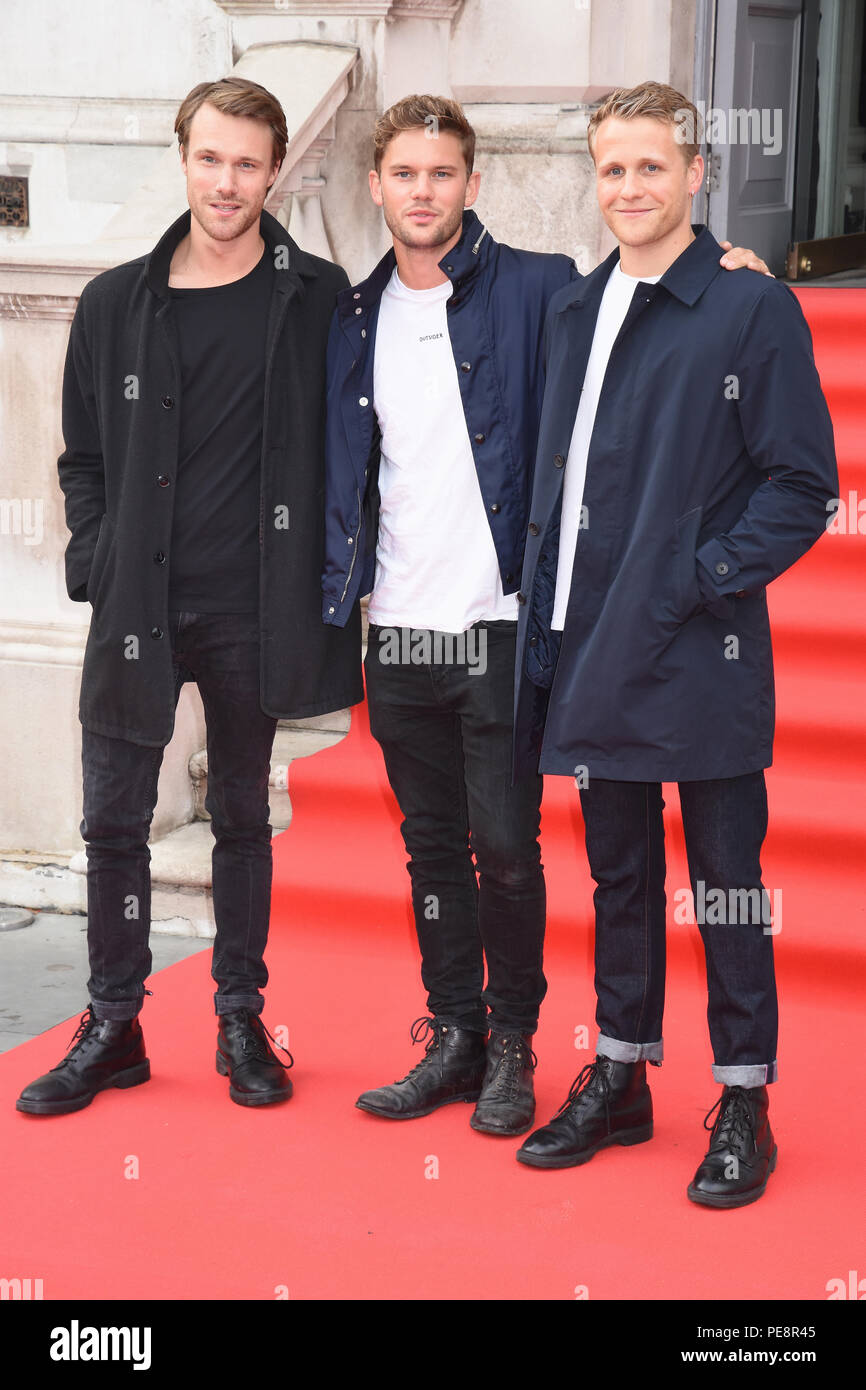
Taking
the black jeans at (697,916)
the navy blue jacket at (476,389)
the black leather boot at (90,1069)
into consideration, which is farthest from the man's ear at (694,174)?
the black leather boot at (90,1069)

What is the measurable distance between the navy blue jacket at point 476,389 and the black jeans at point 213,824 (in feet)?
1.02

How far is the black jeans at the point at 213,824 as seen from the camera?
12.7 ft

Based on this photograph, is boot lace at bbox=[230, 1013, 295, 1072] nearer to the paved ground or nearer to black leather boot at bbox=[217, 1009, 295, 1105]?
black leather boot at bbox=[217, 1009, 295, 1105]

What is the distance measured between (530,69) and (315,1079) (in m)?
3.61

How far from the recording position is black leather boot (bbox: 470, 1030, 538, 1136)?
3.82 metres

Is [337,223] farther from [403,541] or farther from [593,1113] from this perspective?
[593,1113]

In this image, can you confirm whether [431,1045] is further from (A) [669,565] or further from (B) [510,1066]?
(A) [669,565]

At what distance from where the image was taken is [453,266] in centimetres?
360

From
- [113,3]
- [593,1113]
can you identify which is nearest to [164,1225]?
[593,1113]

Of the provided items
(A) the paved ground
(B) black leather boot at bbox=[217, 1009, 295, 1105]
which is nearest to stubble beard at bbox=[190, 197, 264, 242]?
(B) black leather boot at bbox=[217, 1009, 295, 1105]

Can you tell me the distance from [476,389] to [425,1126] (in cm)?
156

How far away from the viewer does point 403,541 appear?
12.2 feet

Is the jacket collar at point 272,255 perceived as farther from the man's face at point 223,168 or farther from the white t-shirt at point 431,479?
the white t-shirt at point 431,479

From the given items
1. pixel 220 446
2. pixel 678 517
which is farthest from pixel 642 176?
pixel 220 446
